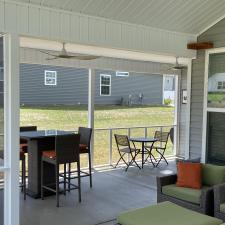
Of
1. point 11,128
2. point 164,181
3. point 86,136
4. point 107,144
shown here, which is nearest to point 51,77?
point 107,144

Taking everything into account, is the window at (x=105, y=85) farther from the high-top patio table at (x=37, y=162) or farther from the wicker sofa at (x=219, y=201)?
the wicker sofa at (x=219, y=201)

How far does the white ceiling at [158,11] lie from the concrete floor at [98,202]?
9.23 feet

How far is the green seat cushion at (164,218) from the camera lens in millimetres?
3316

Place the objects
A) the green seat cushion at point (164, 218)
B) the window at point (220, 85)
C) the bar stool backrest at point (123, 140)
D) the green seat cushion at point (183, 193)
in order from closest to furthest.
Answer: the green seat cushion at point (164, 218) → the green seat cushion at point (183, 193) → the window at point (220, 85) → the bar stool backrest at point (123, 140)

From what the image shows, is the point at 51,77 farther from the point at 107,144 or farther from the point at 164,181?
the point at 164,181

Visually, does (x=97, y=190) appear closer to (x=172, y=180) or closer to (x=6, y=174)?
(x=172, y=180)

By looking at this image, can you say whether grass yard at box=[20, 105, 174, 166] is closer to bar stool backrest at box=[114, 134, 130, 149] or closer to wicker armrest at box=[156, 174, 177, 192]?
bar stool backrest at box=[114, 134, 130, 149]

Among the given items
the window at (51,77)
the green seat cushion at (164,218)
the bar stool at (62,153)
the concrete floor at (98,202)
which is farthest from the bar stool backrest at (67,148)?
the window at (51,77)

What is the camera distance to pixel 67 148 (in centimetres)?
518

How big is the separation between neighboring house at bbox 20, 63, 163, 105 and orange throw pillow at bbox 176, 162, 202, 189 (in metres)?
5.95

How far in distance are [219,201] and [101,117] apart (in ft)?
30.8

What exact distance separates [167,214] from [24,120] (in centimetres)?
909

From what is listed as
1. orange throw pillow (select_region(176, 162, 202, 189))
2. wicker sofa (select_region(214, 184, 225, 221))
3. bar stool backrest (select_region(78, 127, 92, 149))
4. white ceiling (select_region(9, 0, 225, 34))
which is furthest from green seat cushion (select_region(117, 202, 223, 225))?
bar stool backrest (select_region(78, 127, 92, 149))

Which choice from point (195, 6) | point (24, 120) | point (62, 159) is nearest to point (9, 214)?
point (62, 159)
